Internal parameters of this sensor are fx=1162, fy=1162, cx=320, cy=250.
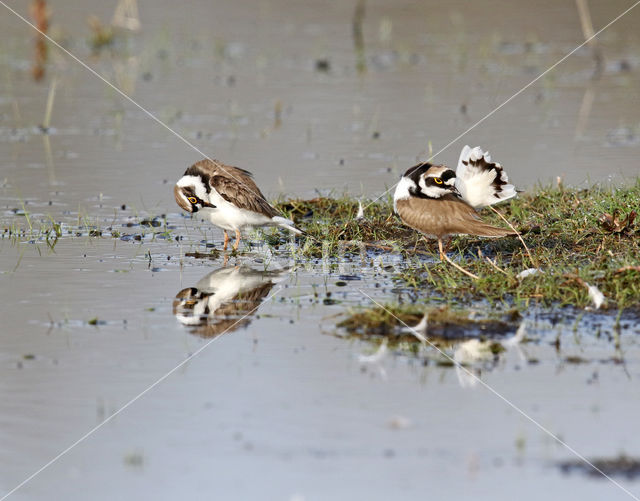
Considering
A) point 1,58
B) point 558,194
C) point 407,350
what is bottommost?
point 407,350

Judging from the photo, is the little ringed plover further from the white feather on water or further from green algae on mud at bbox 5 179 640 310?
the white feather on water

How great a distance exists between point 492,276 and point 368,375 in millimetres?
1928

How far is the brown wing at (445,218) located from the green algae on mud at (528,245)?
22 cm

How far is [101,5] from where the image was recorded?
1298 inches

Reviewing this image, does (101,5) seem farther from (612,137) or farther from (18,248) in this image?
(18,248)

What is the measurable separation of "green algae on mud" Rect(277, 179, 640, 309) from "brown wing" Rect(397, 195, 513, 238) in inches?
8.5

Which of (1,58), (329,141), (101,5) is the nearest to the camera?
(329,141)

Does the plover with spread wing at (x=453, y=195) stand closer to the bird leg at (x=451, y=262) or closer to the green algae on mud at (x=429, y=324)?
the bird leg at (x=451, y=262)

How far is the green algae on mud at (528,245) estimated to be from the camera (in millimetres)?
7445

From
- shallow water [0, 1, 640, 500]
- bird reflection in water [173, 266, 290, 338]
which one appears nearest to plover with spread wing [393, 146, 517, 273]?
shallow water [0, 1, 640, 500]

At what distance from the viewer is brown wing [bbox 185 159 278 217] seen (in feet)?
30.2

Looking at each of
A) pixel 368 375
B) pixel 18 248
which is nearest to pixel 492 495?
pixel 368 375

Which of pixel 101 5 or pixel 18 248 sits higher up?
pixel 101 5

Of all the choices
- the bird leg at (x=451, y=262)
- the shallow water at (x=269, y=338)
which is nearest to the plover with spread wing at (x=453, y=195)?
the bird leg at (x=451, y=262)
